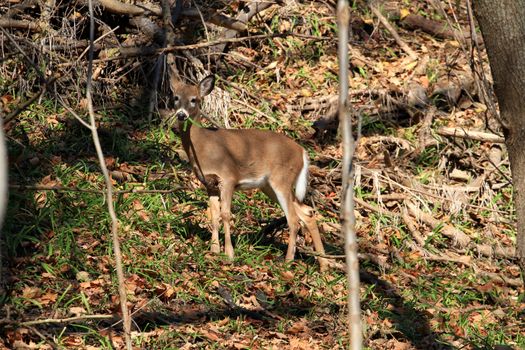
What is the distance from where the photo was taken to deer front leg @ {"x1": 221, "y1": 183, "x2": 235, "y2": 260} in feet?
25.9

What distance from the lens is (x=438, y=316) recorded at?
24.6 feet

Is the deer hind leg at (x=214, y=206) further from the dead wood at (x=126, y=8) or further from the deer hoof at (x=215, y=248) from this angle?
the dead wood at (x=126, y=8)

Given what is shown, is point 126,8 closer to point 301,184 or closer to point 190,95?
point 190,95

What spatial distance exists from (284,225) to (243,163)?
2.26 feet

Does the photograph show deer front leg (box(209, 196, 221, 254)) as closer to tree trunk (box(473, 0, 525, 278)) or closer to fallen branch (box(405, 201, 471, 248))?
fallen branch (box(405, 201, 471, 248))

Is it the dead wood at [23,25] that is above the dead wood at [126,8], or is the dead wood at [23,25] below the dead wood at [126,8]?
below

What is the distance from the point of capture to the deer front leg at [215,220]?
26.0 ft

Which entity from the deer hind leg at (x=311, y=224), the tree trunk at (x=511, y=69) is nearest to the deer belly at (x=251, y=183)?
the deer hind leg at (x=311, y=224)

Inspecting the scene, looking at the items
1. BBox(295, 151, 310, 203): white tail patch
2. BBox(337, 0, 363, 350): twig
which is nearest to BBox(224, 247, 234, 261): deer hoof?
BBox(295, 151, 310, 203): white tail patch

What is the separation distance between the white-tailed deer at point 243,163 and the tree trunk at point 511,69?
3656 millimetres

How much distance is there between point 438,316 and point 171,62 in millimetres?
4449

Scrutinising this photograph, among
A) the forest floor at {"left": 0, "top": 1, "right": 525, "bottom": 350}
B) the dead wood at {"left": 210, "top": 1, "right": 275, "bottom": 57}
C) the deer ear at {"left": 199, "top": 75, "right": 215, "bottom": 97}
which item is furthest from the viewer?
the dead wood at {"left": 210, "top": 1, "right": 275, "bottom": 57}

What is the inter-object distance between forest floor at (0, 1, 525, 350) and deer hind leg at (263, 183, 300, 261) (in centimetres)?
13

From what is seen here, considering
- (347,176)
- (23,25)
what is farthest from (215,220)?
(347,176)
